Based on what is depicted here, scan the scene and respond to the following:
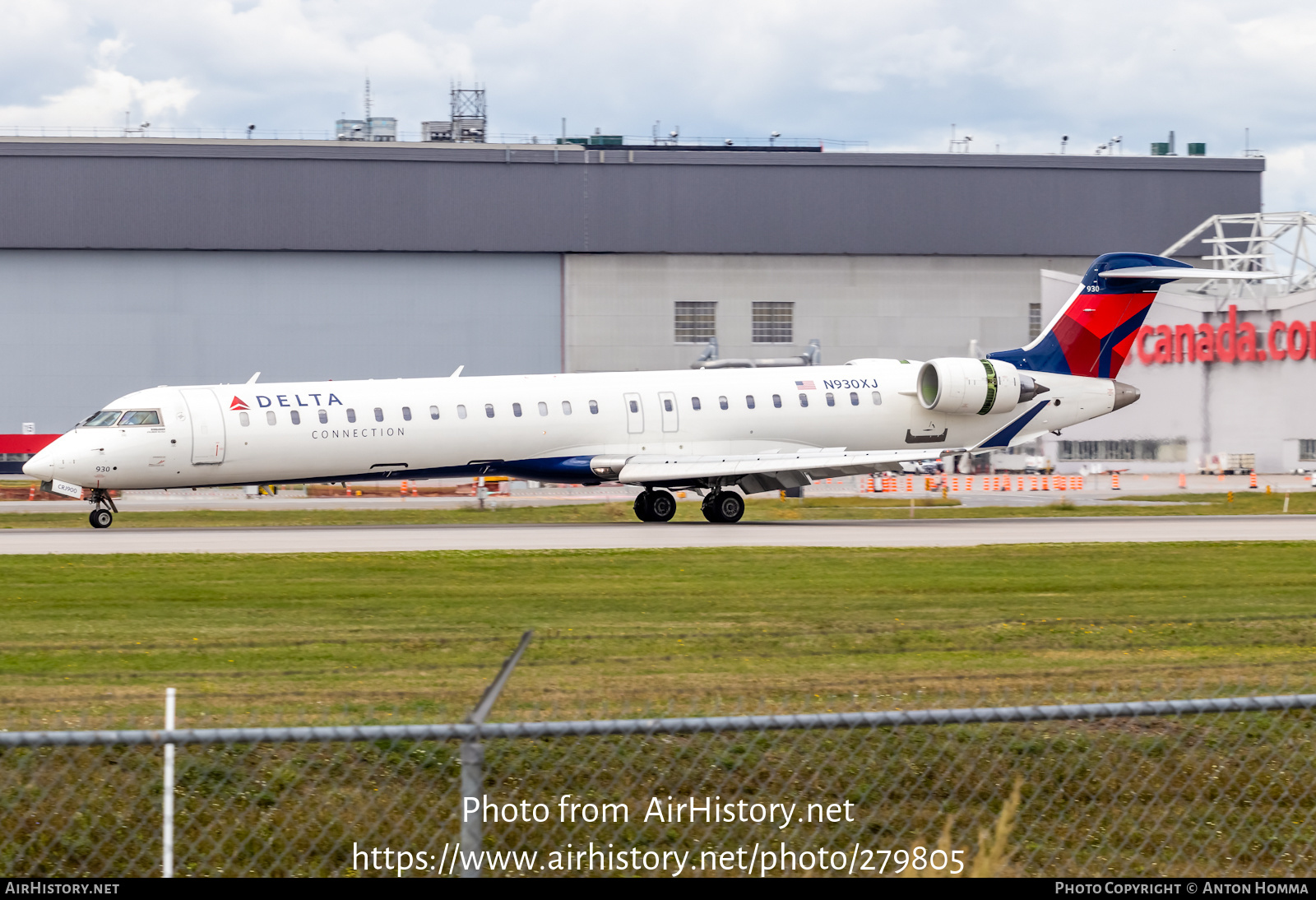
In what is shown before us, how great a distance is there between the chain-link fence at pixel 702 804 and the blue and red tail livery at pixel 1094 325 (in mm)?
24811

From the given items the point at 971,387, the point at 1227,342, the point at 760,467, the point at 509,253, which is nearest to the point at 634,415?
the point at 760,467

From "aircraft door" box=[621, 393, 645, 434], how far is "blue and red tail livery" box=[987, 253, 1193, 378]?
891 cm

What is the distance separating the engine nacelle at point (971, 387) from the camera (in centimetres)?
3238

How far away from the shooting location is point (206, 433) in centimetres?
2822

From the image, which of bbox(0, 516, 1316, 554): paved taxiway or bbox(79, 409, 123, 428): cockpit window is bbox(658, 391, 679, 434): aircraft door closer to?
bbox(0, 516, 1316, 554): paved taxiway

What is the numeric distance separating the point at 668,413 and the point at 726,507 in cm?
243

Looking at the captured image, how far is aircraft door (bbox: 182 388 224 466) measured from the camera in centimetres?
2819

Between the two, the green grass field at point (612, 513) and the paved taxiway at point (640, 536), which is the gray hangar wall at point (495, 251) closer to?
the green grass field at point (612, 513)

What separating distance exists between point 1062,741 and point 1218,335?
A: 56879 mm

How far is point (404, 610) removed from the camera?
635 inches

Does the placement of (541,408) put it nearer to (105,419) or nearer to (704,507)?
(704,507)
